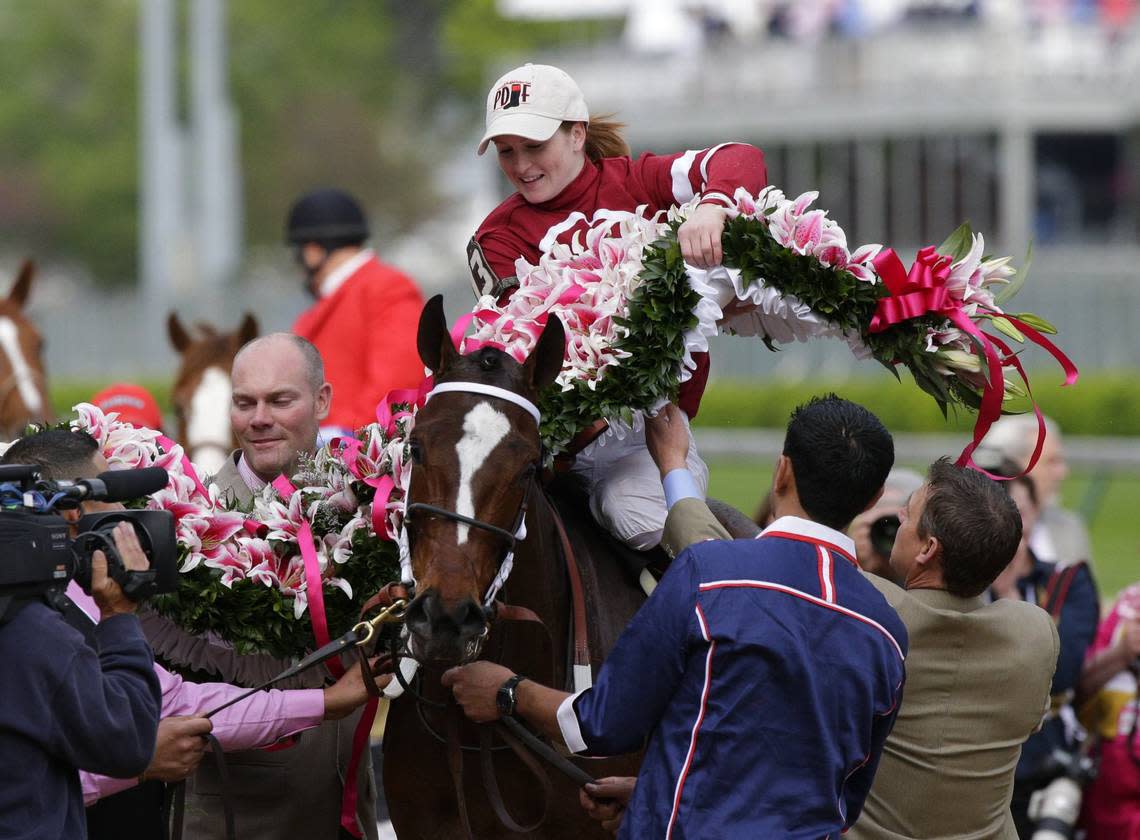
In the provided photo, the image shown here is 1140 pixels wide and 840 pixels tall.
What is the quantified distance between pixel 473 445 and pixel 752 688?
2.82ft

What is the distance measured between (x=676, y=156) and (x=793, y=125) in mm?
28378

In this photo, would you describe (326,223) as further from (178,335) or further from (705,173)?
(705,173)

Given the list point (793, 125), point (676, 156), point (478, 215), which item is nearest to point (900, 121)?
point (793, 125)

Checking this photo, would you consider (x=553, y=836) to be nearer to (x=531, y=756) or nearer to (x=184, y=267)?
(x=531, y=756)

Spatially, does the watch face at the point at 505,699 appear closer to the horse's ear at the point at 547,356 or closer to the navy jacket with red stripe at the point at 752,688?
the navy jacket with red stripe at the point at 752,688

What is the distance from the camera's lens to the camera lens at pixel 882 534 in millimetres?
6082

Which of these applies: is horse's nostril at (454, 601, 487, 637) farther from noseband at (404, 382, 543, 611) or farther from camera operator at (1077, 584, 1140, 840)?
camera operator at (1077, 584, 1140, 840)

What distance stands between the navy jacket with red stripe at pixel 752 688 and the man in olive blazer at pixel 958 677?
553 millimetres

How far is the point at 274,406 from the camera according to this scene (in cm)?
519

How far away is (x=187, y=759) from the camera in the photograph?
4.17 meters

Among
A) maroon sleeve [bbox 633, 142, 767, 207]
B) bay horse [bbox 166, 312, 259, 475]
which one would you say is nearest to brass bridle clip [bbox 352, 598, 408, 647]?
maroon sleeve [bbox 633, 142, 767, 207]

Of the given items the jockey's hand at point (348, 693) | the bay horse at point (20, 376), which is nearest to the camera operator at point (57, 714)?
the jockey's hand at point (348, 693)

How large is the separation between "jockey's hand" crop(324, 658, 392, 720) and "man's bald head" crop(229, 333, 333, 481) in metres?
0.88

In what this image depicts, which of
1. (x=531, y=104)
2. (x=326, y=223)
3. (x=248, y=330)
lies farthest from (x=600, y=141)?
(x=248, y=330)
